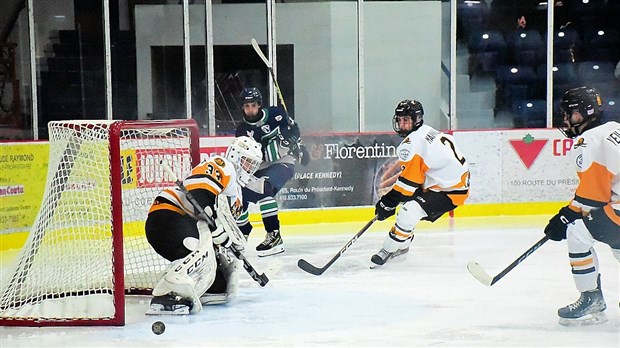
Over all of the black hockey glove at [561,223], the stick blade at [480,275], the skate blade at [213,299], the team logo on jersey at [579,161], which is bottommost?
the skate blade at [213,299]

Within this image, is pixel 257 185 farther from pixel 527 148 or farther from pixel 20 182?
pixel 527 148

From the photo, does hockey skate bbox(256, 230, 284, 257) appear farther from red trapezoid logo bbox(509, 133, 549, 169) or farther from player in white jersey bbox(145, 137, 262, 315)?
red trapezoid logo bbox(509, 133, 549, 169)

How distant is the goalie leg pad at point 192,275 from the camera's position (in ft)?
12.4

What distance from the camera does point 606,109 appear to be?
8.59 metres

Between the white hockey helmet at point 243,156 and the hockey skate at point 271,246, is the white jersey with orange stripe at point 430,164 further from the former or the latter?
the hockey skate at point 271,246

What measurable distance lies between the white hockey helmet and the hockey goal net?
29cm

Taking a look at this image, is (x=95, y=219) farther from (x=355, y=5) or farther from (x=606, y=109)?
(x=606, y=109)

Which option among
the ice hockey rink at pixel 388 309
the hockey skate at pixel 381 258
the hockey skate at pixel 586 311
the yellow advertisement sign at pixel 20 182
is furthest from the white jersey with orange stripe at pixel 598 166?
the yellow advertisement sign at pixel 20 182

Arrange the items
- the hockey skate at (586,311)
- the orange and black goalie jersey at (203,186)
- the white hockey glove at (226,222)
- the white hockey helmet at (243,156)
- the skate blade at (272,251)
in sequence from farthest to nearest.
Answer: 1. the skate blade at (272,251)
2. the white hockey helmet at (243,156)
3. the white hockey glove at (226,222)
4. the orange and black goalie jersey at (203,186)
5. the hockey skate at (586,311)

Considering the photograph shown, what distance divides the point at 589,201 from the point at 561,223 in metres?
0.15

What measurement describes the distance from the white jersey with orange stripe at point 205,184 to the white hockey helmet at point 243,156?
0.13m

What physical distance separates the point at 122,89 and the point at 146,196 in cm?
318

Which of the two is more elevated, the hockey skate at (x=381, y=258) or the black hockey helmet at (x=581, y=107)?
the black hockey helmet at (x=581, y=107)

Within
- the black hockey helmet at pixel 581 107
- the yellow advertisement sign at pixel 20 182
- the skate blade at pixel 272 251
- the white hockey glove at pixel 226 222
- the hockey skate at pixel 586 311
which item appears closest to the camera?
the black hockey helmet at pixel 581 107
